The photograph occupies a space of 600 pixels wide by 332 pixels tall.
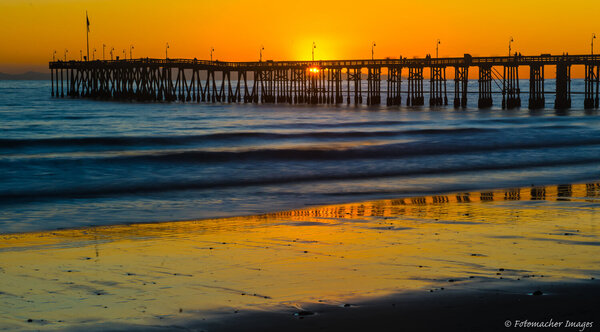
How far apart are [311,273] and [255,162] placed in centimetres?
1943

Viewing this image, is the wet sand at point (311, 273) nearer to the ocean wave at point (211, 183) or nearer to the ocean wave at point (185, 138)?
the ocean wave at point (211, 183)

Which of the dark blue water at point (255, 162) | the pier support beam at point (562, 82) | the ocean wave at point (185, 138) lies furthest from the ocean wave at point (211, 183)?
the pier support beam at point (562, 82)

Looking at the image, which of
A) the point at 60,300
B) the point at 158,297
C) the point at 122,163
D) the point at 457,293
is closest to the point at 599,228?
the point at 457,293

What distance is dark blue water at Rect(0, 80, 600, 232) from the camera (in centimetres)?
1767

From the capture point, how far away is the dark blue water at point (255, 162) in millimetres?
17672

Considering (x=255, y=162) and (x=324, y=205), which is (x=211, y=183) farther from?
(x=255, y=162)

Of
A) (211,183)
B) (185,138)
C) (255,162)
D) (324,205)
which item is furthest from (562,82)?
(324,205)

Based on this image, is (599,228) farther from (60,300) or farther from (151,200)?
(151,200)

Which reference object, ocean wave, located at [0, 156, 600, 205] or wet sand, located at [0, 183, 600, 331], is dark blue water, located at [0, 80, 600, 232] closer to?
ocean wave, located at [0, 156, 600, 205]

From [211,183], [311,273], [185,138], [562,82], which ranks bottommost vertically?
[211,183]

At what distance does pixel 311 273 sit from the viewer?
9.67 meters

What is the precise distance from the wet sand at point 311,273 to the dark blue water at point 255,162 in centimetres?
269

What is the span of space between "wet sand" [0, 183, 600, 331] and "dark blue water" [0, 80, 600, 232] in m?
2.69

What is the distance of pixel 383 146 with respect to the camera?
3509cm
